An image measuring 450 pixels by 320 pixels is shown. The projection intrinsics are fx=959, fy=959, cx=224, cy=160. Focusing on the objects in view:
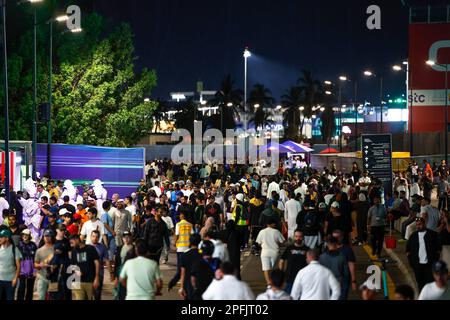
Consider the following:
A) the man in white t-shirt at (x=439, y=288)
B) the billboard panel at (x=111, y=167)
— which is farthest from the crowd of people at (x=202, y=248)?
the billboard panel at (x=111, y=167)

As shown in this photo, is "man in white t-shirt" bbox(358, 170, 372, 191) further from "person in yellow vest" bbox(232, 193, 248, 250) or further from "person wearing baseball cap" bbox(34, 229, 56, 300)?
"person wearing baseball cap" bbox(34, 229, 56, 300)

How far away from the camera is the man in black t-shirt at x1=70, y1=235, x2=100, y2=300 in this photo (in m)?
13.0

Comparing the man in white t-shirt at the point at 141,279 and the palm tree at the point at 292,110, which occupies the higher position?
the palm tree at the point at 292,110

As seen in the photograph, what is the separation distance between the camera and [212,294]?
9945 millimetres

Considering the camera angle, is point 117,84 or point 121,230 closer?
point 121,230

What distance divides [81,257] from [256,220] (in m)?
10.2

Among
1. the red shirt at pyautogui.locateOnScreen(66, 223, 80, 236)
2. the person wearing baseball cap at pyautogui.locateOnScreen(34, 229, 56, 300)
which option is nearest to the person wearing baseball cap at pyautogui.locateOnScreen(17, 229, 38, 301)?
the person wearing baseball cap at pyautogui.locateOnScreen(34, 229, 56, 300)

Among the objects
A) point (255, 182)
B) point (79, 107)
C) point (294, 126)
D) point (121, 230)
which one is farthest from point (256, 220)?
point (294, 126)

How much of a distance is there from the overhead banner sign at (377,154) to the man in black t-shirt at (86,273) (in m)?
18.4

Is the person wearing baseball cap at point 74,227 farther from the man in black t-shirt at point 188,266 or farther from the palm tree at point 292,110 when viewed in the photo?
the palm tree at point 292,110

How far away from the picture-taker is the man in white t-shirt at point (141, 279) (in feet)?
37.2

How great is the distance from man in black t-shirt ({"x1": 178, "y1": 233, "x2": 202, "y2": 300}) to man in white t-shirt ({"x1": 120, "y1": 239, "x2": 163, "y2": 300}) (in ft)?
3.62

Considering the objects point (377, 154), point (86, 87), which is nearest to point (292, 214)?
point (377, 154)
